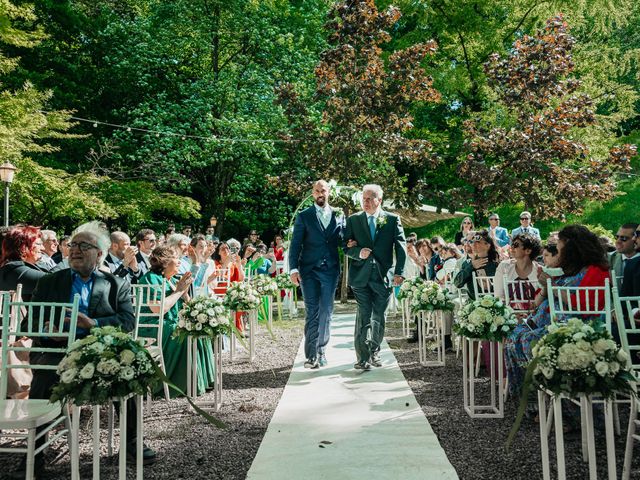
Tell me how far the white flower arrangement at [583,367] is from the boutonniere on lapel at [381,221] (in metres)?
3.96

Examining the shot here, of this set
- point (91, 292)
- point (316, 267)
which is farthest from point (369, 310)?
point (91, 292)

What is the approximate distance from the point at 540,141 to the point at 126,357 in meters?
12.1

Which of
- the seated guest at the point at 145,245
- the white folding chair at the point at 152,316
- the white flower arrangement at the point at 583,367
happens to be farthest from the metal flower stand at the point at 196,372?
the white flower arrangement at the point at 583,367

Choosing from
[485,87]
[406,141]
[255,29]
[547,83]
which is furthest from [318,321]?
[255,29]

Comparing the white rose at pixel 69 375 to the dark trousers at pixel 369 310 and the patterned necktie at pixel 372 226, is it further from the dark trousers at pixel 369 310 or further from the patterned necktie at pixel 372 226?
the patterned necktie at pixel 372 226

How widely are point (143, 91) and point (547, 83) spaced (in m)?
13.2

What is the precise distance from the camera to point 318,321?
7031mm

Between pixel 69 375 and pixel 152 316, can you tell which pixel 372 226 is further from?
pixel 69 375

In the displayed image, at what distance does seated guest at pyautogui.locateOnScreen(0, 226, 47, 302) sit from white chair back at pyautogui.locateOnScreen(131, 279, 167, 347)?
2.92 feet

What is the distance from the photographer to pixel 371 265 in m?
6.89

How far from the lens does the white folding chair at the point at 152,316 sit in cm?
527

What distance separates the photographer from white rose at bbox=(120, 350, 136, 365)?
3.11m

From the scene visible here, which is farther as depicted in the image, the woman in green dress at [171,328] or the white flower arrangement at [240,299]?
the white flower arrangement at [240,299]

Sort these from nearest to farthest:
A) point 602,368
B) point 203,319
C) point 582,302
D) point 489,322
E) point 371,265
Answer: point 602,368
point 489,322
point 582,302
point 203,319
point 371,265
